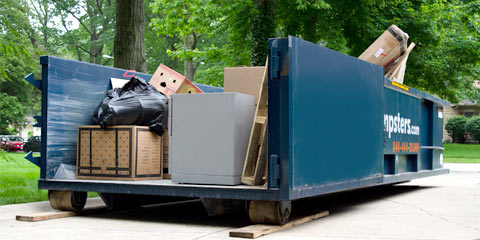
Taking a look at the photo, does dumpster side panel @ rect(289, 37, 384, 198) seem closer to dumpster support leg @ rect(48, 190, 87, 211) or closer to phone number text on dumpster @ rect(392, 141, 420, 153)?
phone number text on dumpster @ rect(392, 141, 420, 153)

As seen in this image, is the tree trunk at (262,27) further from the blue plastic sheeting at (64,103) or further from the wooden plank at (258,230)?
the wooden plank at (258,230)

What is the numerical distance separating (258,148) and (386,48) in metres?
3.22

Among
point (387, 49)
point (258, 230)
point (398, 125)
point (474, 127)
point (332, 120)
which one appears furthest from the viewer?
point (474, 127)

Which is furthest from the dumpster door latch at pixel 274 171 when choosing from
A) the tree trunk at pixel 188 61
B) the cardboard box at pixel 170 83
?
the tree trunk at pixel 188 61

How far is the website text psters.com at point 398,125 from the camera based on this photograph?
8.33 m

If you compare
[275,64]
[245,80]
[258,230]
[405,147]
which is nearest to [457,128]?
[405,147]

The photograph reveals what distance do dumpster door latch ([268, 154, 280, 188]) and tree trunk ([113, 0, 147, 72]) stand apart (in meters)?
5.67

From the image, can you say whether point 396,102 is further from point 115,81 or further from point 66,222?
point 66,222

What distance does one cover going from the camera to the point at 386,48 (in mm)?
8477

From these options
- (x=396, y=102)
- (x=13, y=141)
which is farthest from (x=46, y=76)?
(x=13, y=141)

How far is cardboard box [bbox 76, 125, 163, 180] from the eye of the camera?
6.77 meters

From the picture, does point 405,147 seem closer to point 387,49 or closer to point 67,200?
point 387,49

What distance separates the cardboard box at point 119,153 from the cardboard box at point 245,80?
103 centimetres

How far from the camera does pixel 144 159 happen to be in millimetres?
6895
